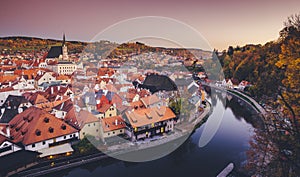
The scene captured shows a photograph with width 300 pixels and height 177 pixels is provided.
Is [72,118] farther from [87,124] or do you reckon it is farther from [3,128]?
[3,128]

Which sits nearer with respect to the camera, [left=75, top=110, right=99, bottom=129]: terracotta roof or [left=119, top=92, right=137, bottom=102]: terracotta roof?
[left=75, top=110, right=99, bottom=129]: terracotta roof

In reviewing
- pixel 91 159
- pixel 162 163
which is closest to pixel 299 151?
pixel 162 163

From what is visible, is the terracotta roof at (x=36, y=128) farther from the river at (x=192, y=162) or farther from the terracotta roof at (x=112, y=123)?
the river at (x=192, y=162)

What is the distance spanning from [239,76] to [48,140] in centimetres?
1404

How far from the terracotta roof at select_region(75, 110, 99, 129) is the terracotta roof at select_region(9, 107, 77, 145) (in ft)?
0.86

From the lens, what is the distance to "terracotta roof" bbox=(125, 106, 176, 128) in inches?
253

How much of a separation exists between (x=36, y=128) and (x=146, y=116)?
2.92 meters

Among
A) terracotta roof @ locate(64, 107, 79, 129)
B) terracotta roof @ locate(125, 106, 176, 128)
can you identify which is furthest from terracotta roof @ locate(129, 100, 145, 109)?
terracotta roof @ locate(64, 107, 79, 129)

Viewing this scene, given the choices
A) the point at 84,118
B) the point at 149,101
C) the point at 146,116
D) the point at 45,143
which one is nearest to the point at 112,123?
the point at 84,118

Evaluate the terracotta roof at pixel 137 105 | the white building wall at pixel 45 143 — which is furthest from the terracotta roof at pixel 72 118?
the terracotta roof at pixel 137 105

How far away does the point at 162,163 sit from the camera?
18.2ft

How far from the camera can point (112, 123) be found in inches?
253

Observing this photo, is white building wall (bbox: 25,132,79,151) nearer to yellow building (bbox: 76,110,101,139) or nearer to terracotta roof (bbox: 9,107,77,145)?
terracotta roof (bbox: 9,107,77,145)

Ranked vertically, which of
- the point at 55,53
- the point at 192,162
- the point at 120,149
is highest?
the point at 55,53
